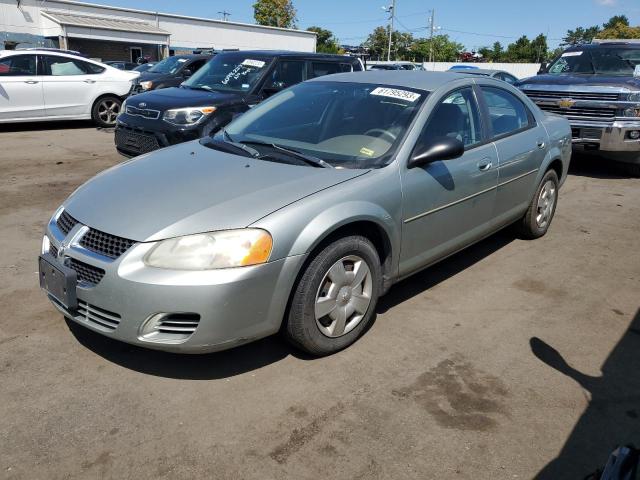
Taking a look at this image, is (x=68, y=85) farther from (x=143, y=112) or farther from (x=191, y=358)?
(x=191, y=358)

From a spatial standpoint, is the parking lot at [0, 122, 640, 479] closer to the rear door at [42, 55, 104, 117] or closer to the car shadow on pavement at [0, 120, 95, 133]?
the rear door at [42, 55, 104, 117]

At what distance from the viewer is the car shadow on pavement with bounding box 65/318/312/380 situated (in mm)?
3139

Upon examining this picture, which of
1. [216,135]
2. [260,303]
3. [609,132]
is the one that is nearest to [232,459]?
[260,303]

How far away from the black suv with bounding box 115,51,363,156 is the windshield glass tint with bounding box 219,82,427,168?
112 inches

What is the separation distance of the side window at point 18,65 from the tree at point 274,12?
5961 centimetres

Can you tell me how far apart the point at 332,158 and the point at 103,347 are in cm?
181

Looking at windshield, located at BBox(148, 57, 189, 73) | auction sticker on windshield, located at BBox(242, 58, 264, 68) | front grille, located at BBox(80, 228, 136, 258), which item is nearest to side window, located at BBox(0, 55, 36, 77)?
windshield, located at BBox(148, 57, 189, 73)

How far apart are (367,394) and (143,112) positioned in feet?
18.3

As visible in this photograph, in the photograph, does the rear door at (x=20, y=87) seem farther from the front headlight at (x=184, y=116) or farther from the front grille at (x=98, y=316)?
the front grille at (x=98, y=316)

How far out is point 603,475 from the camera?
5.49 ft

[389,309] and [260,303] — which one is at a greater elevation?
[260,303]

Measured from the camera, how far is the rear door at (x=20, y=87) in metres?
10.6

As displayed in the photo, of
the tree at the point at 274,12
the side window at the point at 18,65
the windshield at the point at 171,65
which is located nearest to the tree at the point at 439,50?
the tree at the point at 274,12

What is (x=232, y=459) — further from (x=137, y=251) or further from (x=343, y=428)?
(x=137, y=251)
